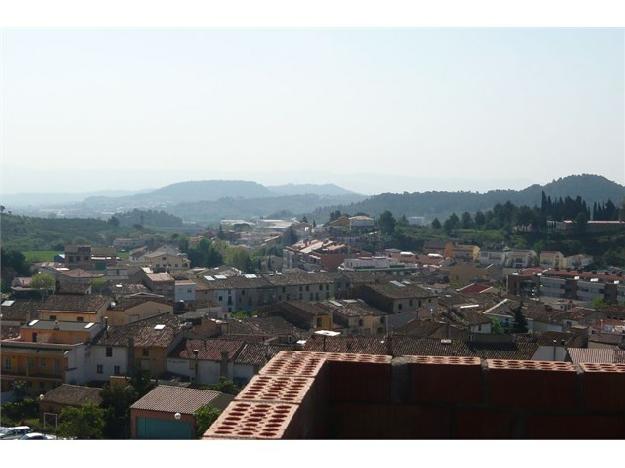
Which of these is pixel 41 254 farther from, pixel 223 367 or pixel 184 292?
pixel 223 367

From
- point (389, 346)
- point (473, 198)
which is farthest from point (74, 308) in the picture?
point (473, 198)

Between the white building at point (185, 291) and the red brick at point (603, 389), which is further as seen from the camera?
the white building at point (185, 291)

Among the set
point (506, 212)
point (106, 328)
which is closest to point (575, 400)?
point (106, 328)

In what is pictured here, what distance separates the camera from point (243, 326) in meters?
18.7

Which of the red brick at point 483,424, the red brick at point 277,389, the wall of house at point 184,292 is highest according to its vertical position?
the red brick at point 277,389

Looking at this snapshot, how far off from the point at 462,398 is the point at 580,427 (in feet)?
1.26

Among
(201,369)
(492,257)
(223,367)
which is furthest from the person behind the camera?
(492,257)

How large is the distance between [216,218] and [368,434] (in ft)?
453

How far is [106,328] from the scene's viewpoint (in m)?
16.5

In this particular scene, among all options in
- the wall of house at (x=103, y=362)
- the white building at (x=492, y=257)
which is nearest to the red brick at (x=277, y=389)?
the wall of house at (x=103, y=362)

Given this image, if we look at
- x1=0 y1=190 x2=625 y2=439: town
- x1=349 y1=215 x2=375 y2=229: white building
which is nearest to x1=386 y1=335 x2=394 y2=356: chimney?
x1=0 y1=190 x2=625 y2=439: town

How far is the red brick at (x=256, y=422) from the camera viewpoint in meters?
1.98

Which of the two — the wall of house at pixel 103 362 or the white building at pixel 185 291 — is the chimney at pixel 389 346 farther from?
the white building at pixel 185 291

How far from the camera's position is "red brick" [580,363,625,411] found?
2.88 meters
